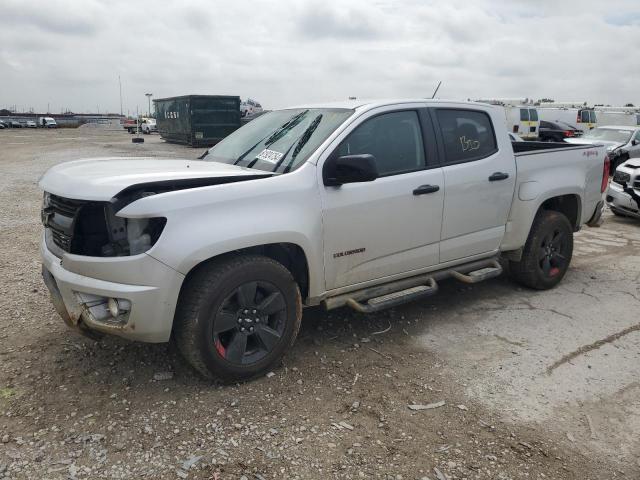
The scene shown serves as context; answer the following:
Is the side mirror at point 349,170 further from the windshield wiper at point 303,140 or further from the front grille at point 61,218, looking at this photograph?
the front grille at point 61,218

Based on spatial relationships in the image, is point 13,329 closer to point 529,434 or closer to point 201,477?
point 201,477

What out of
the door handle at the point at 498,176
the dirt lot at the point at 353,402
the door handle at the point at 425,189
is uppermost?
the door handle at the point at 498,176

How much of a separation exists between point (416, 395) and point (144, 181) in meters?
2.08

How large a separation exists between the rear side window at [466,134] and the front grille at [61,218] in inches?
108

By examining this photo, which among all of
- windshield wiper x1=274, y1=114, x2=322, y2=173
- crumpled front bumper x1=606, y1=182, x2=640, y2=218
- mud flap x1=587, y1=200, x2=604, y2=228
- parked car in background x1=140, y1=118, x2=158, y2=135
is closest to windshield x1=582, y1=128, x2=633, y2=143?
crumpled front bumper x1=606, y1=182, x2=640, y2=218

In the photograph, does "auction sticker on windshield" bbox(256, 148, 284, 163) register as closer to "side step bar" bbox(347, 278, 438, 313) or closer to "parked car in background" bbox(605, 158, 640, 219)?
"side step bar" bbox(347, 278, 438, 313)

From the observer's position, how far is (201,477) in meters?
2.53

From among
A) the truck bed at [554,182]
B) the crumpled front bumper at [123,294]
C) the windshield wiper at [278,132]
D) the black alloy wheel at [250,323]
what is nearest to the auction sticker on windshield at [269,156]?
the windshield wiper at [278,132]

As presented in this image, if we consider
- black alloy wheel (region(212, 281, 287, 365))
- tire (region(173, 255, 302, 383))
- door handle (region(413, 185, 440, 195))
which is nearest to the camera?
tire (region(173, 255, 302, 383))

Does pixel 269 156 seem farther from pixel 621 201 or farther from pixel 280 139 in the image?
pixel 621 201

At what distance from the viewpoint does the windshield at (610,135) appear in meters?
15.1

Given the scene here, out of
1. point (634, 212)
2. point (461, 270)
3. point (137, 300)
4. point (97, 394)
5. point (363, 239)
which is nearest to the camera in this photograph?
point (137, 300)

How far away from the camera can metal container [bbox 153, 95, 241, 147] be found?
2306 centimetres

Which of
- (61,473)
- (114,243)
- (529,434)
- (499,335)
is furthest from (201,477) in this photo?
(499,335)
